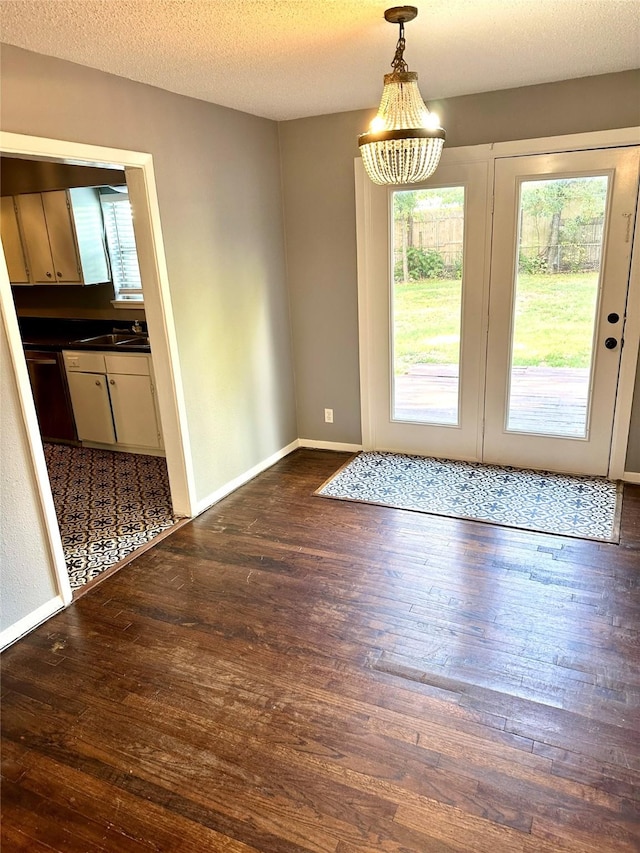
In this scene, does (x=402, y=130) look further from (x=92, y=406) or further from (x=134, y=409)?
(x=92, y=406)

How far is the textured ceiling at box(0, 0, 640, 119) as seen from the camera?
2.04 m

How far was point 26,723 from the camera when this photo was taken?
202cm

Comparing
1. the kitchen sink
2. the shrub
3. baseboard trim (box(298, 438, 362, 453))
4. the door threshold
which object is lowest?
the door threshold

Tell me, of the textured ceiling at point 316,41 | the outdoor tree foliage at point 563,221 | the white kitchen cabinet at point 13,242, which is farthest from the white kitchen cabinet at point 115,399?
the outdoor tree foliage at point 563,221

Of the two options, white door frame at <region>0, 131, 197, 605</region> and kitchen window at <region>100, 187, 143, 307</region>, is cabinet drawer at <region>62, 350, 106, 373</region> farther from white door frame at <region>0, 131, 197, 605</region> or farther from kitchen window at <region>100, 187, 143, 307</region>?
white door frame at <region>0, 131, 197, 605</region>

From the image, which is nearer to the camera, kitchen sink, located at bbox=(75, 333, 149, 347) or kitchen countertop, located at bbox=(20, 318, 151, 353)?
kitchen countertop, located at bbox=(20, 318, 151, 353)

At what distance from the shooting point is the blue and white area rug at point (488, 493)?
3.23 m

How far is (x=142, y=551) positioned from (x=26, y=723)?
1198 millimetres

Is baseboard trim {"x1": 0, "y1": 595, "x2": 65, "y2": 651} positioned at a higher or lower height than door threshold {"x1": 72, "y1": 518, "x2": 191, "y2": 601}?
higher

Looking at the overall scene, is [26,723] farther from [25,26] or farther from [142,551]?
[25,26]

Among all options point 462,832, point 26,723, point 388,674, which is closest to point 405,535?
point 388,674

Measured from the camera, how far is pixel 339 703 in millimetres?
2045

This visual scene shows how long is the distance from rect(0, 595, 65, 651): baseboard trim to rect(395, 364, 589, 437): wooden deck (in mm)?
2629

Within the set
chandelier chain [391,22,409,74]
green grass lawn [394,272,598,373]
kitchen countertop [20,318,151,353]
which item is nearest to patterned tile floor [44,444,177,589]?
kitchen countertop [20,318,151,353]
